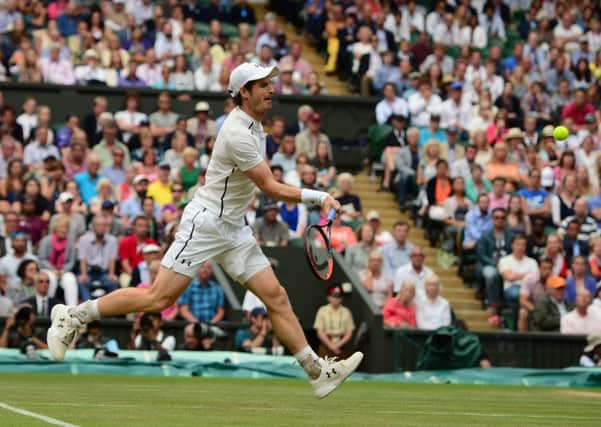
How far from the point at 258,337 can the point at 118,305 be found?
7512 mm

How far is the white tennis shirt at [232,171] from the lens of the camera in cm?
1009

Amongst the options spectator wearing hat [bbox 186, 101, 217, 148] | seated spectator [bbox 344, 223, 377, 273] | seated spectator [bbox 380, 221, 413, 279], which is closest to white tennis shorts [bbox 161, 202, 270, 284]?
seated spectator [bbox 344, 223, 377, 273]

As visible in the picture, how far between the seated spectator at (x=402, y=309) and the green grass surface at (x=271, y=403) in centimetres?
398

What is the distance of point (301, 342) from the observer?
10266 mm

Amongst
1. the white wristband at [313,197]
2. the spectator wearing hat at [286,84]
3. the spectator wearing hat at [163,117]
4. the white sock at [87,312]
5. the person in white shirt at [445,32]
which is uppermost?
the person in white shirt at [445,32]

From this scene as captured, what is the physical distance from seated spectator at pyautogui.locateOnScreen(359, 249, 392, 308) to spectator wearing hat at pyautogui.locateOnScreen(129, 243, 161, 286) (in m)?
2.91

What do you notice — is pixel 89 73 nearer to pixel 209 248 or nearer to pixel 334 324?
pixel 334 324

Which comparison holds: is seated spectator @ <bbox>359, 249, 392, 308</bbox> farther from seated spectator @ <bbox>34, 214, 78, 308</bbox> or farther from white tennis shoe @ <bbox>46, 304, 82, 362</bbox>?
white tennis shoe @ <bbox>46, 304, 82, 362</bbox>

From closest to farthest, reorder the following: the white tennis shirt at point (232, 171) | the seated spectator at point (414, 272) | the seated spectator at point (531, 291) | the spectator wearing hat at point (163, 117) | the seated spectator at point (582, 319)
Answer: the white tennis shirt at point (232, 171) → the seated spectator at point (582, 319) → the seated spectator at point (531, 291) → the seated spectator at point (414, 272) → the spectator wearing hat at point (163, 117)

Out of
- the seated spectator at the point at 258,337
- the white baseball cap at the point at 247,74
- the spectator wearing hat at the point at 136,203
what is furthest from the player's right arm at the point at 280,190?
the spectator wearing hat at the point at 136,203

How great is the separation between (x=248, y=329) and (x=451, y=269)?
4.80m

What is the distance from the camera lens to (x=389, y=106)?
24.2 meters

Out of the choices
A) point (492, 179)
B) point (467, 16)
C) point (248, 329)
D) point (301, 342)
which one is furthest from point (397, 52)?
point (301, 342)

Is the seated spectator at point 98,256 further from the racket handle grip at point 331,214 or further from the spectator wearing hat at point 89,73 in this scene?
the racket handle grip at point 331,214
